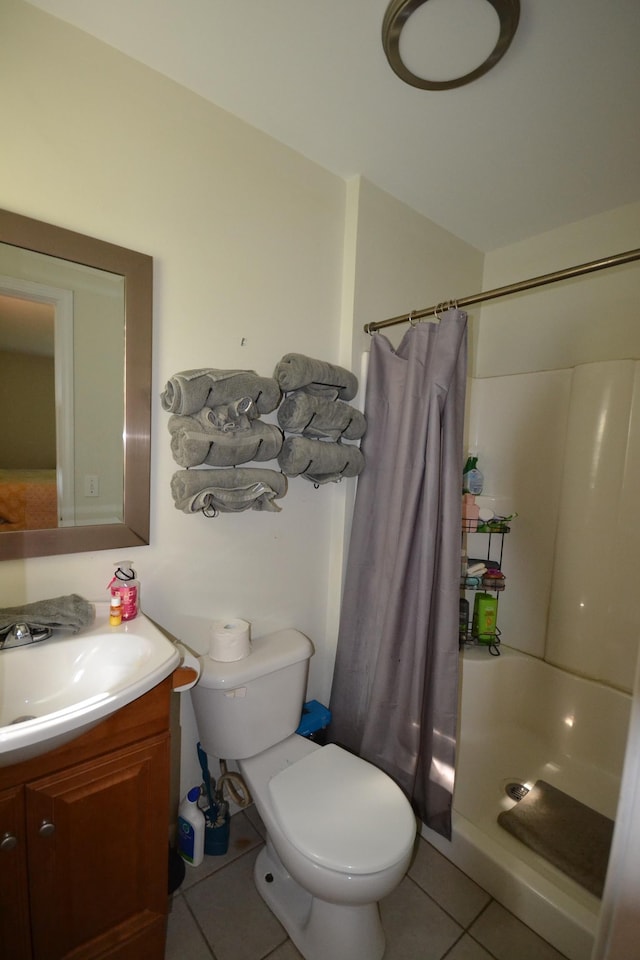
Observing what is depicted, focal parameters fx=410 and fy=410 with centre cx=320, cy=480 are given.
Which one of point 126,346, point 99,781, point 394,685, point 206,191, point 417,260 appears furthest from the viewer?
point 417,260

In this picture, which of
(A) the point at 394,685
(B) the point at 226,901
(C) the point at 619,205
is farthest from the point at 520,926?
(C) the point at 619,205

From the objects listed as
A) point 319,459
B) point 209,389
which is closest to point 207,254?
point 209,389

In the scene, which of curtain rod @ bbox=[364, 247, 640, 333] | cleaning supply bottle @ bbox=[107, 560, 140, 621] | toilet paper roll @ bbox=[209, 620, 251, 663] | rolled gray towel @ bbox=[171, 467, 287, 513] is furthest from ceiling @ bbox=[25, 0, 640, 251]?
toilet paper roll @ bbox=[209, 620, 251, 663]

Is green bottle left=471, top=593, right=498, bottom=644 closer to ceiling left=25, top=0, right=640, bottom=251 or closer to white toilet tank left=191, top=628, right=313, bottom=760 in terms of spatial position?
white toilet tank left=191, top=628, right=313, bottom=760

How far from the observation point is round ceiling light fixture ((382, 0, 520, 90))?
3.25 feet

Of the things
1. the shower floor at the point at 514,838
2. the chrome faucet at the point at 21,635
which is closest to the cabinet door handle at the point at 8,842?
the chrome faucet at the point at 21,635

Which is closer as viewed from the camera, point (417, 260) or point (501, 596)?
point (417, 260)

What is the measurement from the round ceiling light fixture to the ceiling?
0.08 feet

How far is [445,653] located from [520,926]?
79 cm

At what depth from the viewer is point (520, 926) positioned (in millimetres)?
1228

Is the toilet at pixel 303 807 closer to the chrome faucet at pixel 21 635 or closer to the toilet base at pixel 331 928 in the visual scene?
the toilet base at pixel 331 928

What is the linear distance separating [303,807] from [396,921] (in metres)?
0.54

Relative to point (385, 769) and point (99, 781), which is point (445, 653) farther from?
point (99, 781)

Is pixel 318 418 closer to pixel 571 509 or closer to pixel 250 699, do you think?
pixel 250 699
